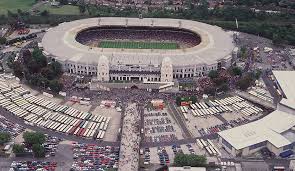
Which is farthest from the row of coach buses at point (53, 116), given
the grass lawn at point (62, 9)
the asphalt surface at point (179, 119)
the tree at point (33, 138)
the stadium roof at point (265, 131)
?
the grass lawn at point (62, 9)

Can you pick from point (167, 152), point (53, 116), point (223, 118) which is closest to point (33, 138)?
point (53, 116)

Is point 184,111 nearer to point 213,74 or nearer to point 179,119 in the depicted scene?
point 179,119

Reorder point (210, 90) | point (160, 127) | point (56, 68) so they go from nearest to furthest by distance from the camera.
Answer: point (160, 127) → point (210, 90) → point (56, 68)

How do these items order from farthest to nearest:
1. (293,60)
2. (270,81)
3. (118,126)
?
(293,60), (270,81), (118,126)

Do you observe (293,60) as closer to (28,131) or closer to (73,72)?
(73,72)

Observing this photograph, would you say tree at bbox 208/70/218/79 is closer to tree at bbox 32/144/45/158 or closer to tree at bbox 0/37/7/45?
tree at bbox 32/144/45/158

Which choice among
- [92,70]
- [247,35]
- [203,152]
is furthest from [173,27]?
[203,152]

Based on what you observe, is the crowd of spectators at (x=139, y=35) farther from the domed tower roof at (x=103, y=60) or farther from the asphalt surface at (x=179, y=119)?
the asphalt surface at (x=179, y=119)
